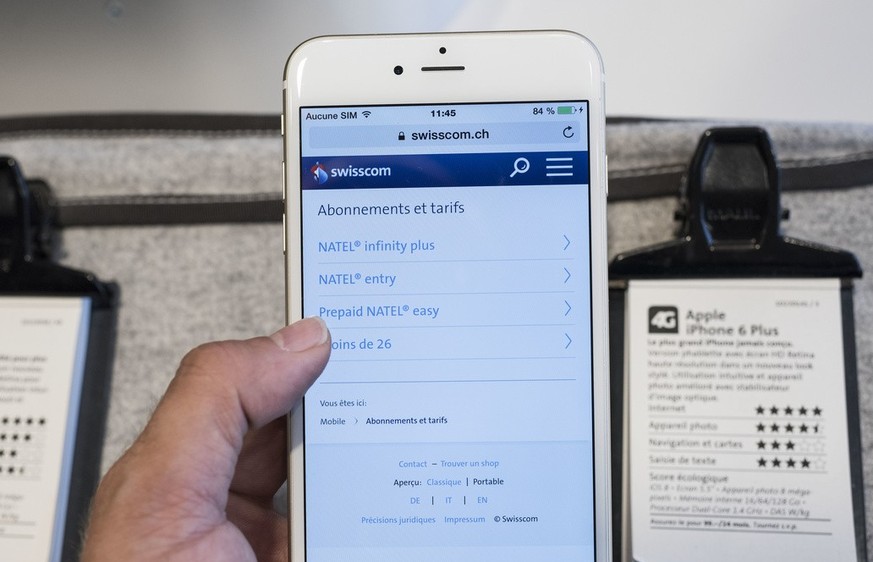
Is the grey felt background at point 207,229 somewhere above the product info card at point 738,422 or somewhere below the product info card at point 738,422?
above

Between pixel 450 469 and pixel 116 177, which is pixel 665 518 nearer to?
pixel 450 469

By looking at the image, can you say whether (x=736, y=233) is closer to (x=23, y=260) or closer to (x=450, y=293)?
(x=450, y=293)

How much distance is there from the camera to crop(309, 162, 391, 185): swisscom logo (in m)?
0.32

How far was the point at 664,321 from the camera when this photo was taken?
362mm

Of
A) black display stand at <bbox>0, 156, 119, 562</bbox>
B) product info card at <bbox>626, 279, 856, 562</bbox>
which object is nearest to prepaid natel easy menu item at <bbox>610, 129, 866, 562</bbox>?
product info card at <bbox>626, 279, 856, 562</bbox>

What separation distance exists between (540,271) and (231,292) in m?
0.18

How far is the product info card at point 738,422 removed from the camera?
346mm

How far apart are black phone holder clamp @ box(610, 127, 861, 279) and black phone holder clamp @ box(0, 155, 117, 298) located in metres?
0.28

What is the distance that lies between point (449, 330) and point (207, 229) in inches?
6.8

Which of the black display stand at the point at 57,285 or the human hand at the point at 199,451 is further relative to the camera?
the black display stand at the point at 57,285

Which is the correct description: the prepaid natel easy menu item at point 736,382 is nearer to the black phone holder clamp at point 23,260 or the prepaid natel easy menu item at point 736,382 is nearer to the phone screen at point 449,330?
the phone screen at point 449,330

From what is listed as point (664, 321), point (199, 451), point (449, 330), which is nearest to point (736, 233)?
point (664, 321)

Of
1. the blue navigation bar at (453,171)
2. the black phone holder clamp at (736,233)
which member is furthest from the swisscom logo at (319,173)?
the black phone holder clamp at (736,233)

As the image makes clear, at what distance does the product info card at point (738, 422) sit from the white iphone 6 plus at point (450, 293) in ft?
0.19
